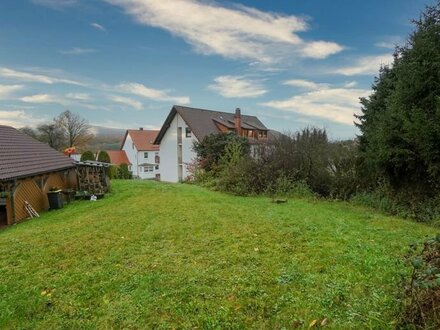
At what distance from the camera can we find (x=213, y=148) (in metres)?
22.3

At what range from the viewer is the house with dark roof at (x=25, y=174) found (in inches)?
446

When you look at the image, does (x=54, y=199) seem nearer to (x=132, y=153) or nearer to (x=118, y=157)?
(x=132, y=153)

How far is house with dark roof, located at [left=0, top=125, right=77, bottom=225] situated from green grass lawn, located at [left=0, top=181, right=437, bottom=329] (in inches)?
174

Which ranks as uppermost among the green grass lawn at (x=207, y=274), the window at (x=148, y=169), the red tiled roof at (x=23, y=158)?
the red tiled roof at (x=23, y=158)

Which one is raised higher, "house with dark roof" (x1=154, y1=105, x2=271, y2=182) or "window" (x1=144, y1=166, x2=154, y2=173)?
"house with dark roof" (x1=154, y1=105, x2=271, y2=182)

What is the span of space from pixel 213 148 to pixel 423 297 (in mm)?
19763

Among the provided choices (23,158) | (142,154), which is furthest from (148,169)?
(23,158)

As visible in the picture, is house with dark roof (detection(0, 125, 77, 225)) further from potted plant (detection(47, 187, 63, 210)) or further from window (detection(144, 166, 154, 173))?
window (detection(144, 166, 154, 173))

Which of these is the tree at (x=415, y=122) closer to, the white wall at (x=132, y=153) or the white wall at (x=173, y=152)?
the white wall at (x=173, y=152)

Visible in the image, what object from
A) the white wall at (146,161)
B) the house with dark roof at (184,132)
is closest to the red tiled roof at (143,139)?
the white wall at (146,161)

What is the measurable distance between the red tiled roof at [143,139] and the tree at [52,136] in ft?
31.0

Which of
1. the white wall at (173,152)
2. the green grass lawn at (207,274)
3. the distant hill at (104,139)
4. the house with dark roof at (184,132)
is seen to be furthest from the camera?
the distant hill at (104,139)

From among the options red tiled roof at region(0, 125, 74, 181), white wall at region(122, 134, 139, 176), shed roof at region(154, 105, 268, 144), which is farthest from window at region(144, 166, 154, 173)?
red tiled roof at region(0, 125, 74, 181)

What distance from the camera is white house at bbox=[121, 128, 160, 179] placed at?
158ft
